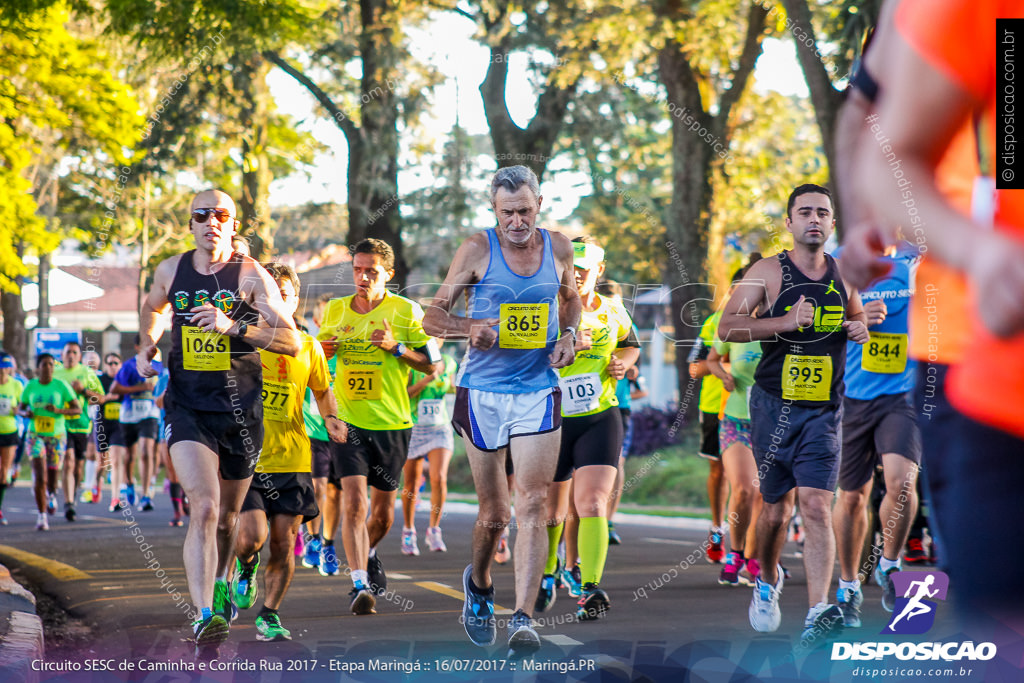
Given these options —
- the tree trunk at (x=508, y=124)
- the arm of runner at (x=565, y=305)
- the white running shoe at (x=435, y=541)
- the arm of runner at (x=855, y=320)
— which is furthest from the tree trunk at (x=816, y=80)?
the arm of runner at (x=565, y=305)

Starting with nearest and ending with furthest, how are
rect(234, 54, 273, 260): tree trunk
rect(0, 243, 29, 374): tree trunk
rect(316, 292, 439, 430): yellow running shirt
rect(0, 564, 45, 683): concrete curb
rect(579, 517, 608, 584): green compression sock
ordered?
rect(0, 564, 45, 683): concrete curb → rect(579, 517, 608, 584): green compression sock → rect(316, 292, 439, 430): yellow running shirt → rect(234, 54, 273, 260): tree trunk → rect(0, 243, 29, 374): tree trunk

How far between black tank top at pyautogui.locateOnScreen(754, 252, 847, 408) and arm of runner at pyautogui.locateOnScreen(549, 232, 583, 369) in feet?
3.43

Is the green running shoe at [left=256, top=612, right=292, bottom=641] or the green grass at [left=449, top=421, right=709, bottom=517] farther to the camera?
the green grass at [left=449, top=421, right=709, bottom=517]

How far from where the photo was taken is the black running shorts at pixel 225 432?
621 centimetres

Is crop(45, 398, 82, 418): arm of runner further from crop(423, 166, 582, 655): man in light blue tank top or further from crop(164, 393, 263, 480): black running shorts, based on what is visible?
crop(423, 166, 582, 655): man in light blue tank top

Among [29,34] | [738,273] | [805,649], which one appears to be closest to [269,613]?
[805,649]

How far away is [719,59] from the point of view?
1889 centimetres

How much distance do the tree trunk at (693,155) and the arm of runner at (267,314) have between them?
12160 mm

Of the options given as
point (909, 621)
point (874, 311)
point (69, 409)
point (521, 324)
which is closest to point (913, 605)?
point (909, 621)

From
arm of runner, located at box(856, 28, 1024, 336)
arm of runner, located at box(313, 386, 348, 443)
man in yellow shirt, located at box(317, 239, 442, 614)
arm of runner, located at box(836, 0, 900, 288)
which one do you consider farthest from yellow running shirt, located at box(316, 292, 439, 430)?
arm of runner, located at box(856, 28, 1024, 336)

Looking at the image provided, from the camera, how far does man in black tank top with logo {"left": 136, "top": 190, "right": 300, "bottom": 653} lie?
617 centimetres

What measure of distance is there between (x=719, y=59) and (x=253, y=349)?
13.8m

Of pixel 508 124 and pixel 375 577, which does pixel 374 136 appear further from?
pixel 375 577

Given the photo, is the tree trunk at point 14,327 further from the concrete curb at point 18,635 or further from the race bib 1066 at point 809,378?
the race bib 1066 at point 809,378
